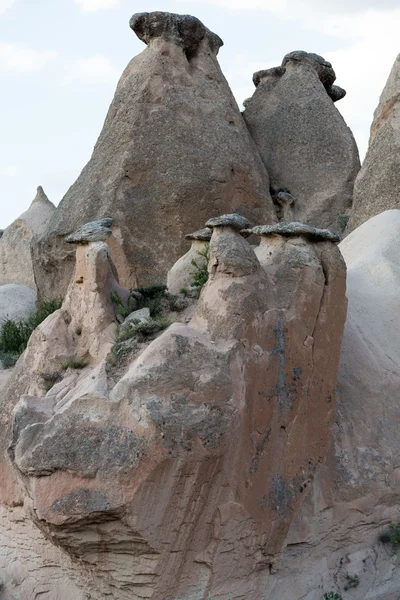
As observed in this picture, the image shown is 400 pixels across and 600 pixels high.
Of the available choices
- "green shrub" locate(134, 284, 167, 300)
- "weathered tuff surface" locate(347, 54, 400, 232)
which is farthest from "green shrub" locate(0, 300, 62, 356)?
"green shrub" locate(134, 284, 167, 300)

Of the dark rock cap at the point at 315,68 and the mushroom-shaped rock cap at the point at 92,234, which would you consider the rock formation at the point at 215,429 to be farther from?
the dark rock cap at the point at 315,68

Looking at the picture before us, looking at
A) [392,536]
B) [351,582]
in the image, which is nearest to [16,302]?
[392,536]

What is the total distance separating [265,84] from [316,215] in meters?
2.81

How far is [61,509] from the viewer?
270 inches

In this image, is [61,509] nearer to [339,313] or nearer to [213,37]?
[339,313]

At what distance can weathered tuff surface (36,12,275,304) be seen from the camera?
1391 centimetres

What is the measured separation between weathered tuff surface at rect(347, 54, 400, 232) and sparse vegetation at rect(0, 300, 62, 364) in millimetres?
4307

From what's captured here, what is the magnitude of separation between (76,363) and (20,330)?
6.36 meters

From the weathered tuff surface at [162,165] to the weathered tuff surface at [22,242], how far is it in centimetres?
402

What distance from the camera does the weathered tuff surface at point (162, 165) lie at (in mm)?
13906

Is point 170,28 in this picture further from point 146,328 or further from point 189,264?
point 146,328

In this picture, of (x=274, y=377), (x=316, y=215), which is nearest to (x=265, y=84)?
(x=316, y=215)

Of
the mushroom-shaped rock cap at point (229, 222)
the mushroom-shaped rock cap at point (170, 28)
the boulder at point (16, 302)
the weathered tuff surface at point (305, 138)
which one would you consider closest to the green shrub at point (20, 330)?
the boulder at point (16, 302)

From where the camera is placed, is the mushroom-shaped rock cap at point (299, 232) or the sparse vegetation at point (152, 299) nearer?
the mushroom-shaped rock cap at point (299, 232)
